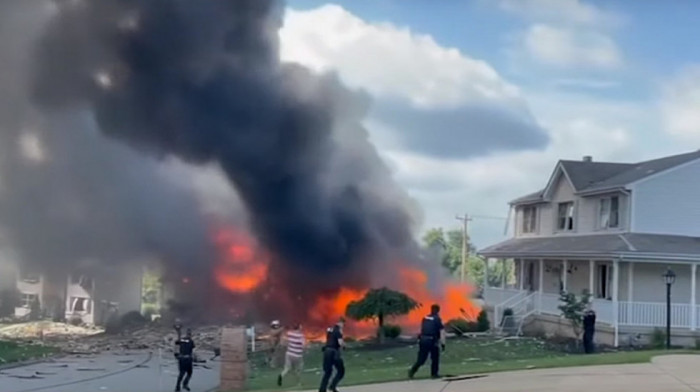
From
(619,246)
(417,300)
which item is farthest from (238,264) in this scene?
(619,246)

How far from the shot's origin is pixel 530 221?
44219mm

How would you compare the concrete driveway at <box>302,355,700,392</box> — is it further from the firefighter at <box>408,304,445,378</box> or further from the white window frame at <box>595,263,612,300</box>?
the white window frame at <box>595,263,612,300</box>

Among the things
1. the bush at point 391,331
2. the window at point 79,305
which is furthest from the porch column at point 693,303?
the window at point 79,305

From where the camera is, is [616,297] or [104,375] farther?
[616,297]

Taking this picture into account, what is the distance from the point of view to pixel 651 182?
113ft

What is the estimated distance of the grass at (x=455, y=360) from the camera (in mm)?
21578

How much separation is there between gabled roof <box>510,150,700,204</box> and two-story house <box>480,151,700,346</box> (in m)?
0.04

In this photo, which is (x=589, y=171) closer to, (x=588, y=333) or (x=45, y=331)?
(x=588, y=333)

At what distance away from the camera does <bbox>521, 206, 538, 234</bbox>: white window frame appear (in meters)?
43.6

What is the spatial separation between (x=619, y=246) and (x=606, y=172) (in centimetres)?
768

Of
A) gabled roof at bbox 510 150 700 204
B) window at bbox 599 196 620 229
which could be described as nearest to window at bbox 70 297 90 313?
gabled roof at bbox 510 150 700 204

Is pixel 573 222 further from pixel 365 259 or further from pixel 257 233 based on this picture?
pixel 257 233

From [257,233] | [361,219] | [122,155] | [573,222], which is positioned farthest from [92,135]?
[573,222]

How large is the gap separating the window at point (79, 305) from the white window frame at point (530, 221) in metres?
25.8
